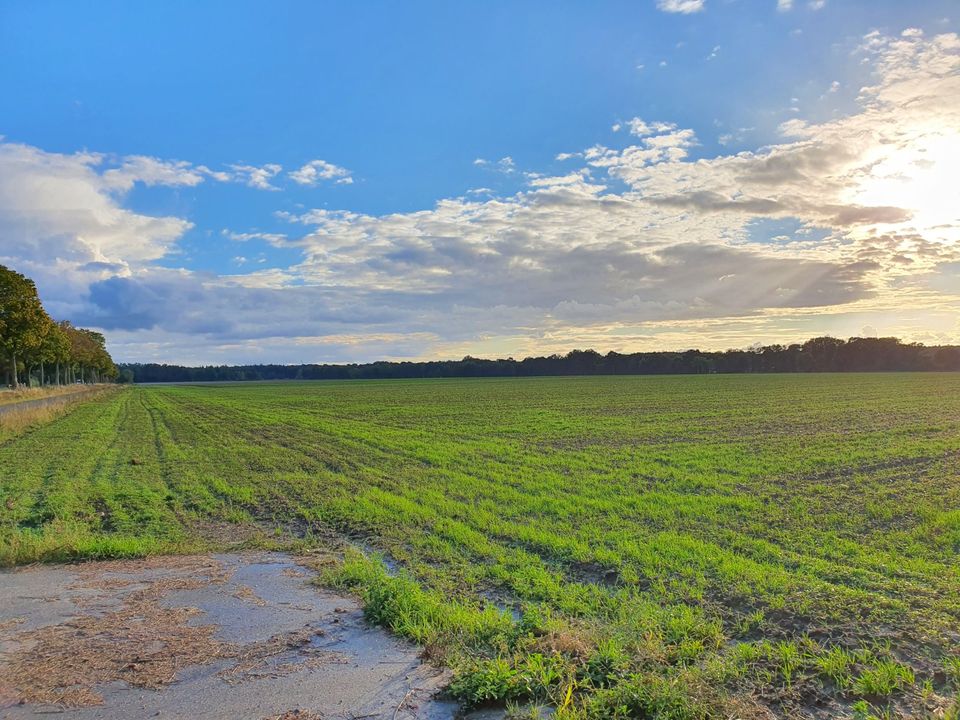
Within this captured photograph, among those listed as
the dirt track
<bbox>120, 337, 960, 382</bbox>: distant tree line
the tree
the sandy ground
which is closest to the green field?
the sandy ground

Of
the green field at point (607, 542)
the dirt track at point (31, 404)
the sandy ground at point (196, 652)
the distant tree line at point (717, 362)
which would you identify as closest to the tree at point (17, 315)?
the dirt track at point (31, 404)

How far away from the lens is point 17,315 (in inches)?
1823

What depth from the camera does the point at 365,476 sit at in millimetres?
16188

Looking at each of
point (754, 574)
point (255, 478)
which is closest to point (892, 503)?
point (754, 574)

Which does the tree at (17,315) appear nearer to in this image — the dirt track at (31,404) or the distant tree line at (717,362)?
the dirt track at (31,404)

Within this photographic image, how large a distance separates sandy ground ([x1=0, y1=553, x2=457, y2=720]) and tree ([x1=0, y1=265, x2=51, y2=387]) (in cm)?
4834

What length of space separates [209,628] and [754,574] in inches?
248

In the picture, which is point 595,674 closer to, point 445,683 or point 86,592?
point 445,683

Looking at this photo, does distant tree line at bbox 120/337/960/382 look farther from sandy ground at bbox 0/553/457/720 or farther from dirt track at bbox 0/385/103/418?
sandy ground at bbox 0/553/457/720

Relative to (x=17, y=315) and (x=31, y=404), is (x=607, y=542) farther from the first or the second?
(x=17, y=315)

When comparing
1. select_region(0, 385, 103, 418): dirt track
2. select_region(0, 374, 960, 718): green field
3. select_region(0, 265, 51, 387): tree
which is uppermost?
select_region(0, 265, 51, 387): tree

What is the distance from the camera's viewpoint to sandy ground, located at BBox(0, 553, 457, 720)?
15.3 ft

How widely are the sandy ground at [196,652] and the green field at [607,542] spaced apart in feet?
1.46

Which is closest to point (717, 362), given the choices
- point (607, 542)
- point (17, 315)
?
point (17, 315)
